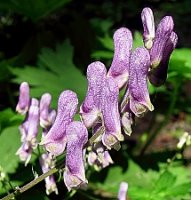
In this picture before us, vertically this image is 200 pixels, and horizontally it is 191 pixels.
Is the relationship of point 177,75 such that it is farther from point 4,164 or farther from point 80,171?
point 80,171

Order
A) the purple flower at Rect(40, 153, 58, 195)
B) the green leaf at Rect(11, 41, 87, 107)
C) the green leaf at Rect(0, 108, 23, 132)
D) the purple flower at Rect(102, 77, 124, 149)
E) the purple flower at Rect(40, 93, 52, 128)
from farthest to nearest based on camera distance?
1. the green leaf at Rect(11, 41, 87, 107)
2. the green leaf at Rect(0, 108, 23, 132)
3. the purple flower at Rect(40, 93, 52, 128)
4. the purple flower at Rect(40, 153, 58, 195)
5. the purple flower at Rect(102, 77, 124, 149)

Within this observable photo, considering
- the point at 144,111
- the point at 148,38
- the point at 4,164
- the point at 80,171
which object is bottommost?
the point at 4,164

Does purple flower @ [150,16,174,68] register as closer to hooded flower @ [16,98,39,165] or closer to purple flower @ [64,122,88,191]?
purple flower @ [64,122,88,191]

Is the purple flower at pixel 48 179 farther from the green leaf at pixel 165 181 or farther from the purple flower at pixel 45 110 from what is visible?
the green leaf at pixel 165 181

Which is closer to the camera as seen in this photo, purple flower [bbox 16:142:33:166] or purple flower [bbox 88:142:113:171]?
purple flower [bbox 88:142:113:171]

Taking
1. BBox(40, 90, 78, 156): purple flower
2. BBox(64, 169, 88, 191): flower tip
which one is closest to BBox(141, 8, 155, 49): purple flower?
BBox(40, 90, 78, 156): purple flower

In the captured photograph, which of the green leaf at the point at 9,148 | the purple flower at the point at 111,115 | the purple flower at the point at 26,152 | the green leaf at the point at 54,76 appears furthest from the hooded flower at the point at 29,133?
the purple flower at the point at 111,115

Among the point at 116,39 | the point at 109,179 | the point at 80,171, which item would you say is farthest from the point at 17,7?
the point at 80,171

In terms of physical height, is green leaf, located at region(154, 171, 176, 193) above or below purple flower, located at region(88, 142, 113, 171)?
below
